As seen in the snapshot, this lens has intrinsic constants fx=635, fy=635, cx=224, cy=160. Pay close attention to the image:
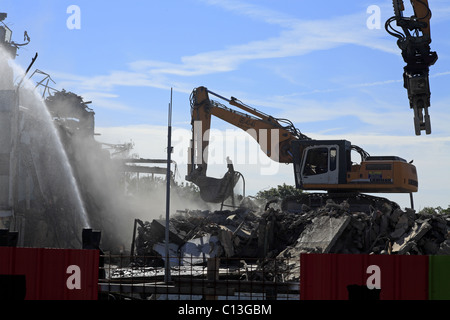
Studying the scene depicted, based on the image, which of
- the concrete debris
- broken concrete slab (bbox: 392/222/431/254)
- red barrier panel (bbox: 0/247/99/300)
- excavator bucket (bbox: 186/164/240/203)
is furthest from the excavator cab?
red barrier panel (bbox: 0/247/99/300)

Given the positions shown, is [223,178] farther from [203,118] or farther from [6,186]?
[6,186]

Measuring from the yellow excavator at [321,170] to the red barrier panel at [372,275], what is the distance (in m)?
14.7

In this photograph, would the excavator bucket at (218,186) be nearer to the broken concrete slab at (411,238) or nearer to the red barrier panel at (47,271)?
the broken concrete slab at (411,238)

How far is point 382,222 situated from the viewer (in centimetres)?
2098

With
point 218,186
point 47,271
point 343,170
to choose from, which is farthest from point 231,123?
point 47,271

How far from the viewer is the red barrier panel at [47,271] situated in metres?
11.1

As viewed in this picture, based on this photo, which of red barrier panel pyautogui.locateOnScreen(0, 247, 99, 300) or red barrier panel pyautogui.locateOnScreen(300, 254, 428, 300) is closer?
red barrier panel pyautogui.locateOnScreen(300, 254, 428, 300)

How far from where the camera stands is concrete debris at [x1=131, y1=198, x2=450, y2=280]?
784 inches
